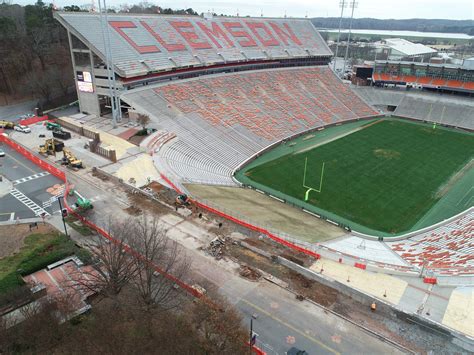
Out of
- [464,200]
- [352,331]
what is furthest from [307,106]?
[352,331]

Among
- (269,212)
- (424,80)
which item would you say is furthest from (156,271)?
(424,80)

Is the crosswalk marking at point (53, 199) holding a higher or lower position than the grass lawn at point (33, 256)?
lower

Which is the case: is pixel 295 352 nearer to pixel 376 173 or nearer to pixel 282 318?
pixel 282 318

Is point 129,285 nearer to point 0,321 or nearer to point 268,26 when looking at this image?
point 0,321

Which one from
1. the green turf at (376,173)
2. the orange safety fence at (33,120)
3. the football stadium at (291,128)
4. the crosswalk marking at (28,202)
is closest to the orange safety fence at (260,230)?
the football stadium at (291,128)

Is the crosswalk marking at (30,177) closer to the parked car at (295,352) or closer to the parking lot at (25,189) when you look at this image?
the parking lot at (25,189)

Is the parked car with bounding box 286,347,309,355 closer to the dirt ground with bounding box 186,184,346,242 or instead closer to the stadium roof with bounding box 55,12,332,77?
the dirt ground with bounding box 186,184,346,242

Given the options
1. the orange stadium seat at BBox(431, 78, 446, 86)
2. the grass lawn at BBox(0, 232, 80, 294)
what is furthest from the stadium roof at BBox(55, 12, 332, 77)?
the grass lawn at BBox(0, 232, 80, 294)
